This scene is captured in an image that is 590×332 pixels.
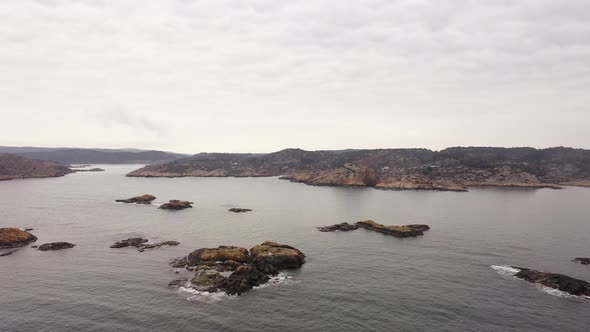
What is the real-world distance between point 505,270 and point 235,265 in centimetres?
4641

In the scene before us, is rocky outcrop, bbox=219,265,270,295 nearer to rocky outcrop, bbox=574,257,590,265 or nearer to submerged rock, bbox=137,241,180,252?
submerged rock, bbox=137,241,180,252

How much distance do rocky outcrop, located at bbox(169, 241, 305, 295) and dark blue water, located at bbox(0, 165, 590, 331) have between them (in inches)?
90.9

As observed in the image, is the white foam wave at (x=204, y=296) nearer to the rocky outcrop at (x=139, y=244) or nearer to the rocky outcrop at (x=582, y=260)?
the rocky outcrop at (x=139, y=244)

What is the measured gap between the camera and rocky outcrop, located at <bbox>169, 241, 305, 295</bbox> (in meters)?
52.5

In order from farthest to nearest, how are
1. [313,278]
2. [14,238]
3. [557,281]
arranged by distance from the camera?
[14,238] → [313,278] → [557,281]

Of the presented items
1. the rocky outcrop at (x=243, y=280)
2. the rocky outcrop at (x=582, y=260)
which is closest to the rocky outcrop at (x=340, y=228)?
the rocky outcrop at (x=243, y=280)

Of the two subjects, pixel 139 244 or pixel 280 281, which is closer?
pixel 280 281

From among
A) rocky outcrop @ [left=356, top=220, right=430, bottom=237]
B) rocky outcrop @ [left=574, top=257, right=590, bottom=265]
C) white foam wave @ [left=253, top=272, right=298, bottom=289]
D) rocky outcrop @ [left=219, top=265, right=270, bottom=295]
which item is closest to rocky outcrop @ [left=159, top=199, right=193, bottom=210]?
rocky outcrop @ [left=356, top=220, right=430, bottom=237]

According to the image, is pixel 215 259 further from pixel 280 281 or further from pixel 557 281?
pixel 557 281

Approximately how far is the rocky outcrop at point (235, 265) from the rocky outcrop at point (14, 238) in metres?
40.5

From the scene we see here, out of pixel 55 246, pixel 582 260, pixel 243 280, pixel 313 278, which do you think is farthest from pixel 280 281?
pixel 582 260

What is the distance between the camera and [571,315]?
43.9m

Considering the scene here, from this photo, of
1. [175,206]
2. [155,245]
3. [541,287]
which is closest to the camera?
[541,287]

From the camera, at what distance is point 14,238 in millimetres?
78688
